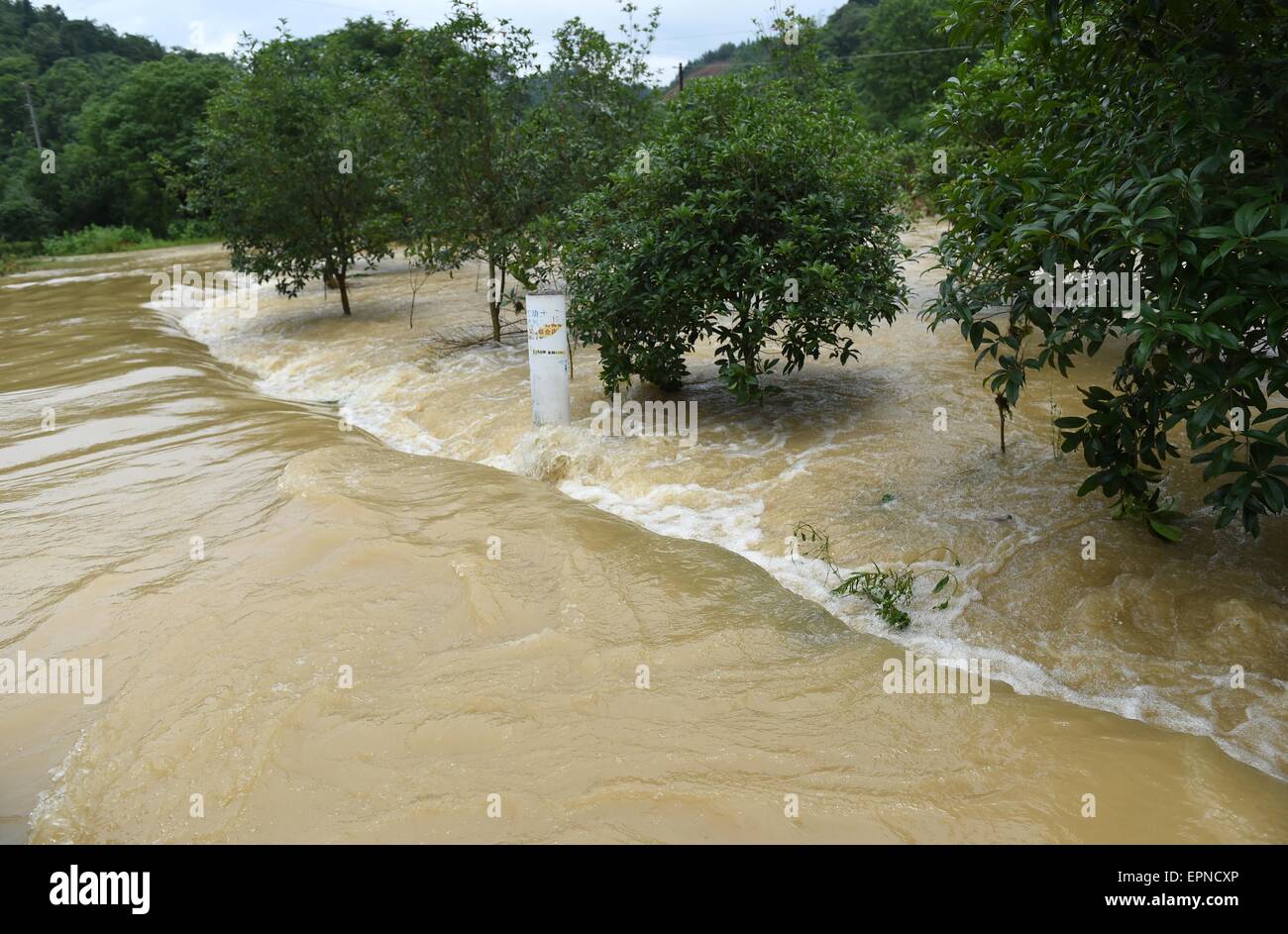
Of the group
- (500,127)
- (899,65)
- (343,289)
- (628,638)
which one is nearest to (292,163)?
(343,289)

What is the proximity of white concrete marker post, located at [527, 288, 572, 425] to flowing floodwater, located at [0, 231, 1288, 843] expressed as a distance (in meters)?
0.27

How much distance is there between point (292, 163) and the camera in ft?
53.7

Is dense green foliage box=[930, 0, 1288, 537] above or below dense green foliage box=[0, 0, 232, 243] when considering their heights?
below

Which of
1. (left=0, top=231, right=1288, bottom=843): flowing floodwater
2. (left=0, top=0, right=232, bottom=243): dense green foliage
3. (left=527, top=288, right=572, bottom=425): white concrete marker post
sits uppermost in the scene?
(left=0, top=0, right=232, bottom=243): dense green foliage

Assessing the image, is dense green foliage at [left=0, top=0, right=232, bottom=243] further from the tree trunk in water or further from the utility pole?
the tree trunk in water

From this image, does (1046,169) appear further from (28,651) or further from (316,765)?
(28,651)

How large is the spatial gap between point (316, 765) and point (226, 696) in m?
0.88

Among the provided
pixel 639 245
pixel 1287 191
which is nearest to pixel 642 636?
pixel 1287 191

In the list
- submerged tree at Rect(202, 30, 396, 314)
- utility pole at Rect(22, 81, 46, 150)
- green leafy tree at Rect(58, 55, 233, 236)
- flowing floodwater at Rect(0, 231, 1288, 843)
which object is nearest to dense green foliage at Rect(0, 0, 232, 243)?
green leafy tree at Rect(58, 55, 233, 236)

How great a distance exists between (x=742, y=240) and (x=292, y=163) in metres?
11.3

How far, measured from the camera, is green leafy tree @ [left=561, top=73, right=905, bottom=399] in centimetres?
841

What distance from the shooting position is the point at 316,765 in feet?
13.1

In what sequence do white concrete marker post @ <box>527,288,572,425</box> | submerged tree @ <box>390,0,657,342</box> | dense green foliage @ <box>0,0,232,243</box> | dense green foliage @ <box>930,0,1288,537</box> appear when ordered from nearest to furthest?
dense green foliage @ <box>930,0,1288,537</box>, white concrete marker post @ <box>527,288,572,425</box>, submerged tree @ <box>390,0,657,342</box>, dense green foliage @ <box>0,0,232,243</box>
